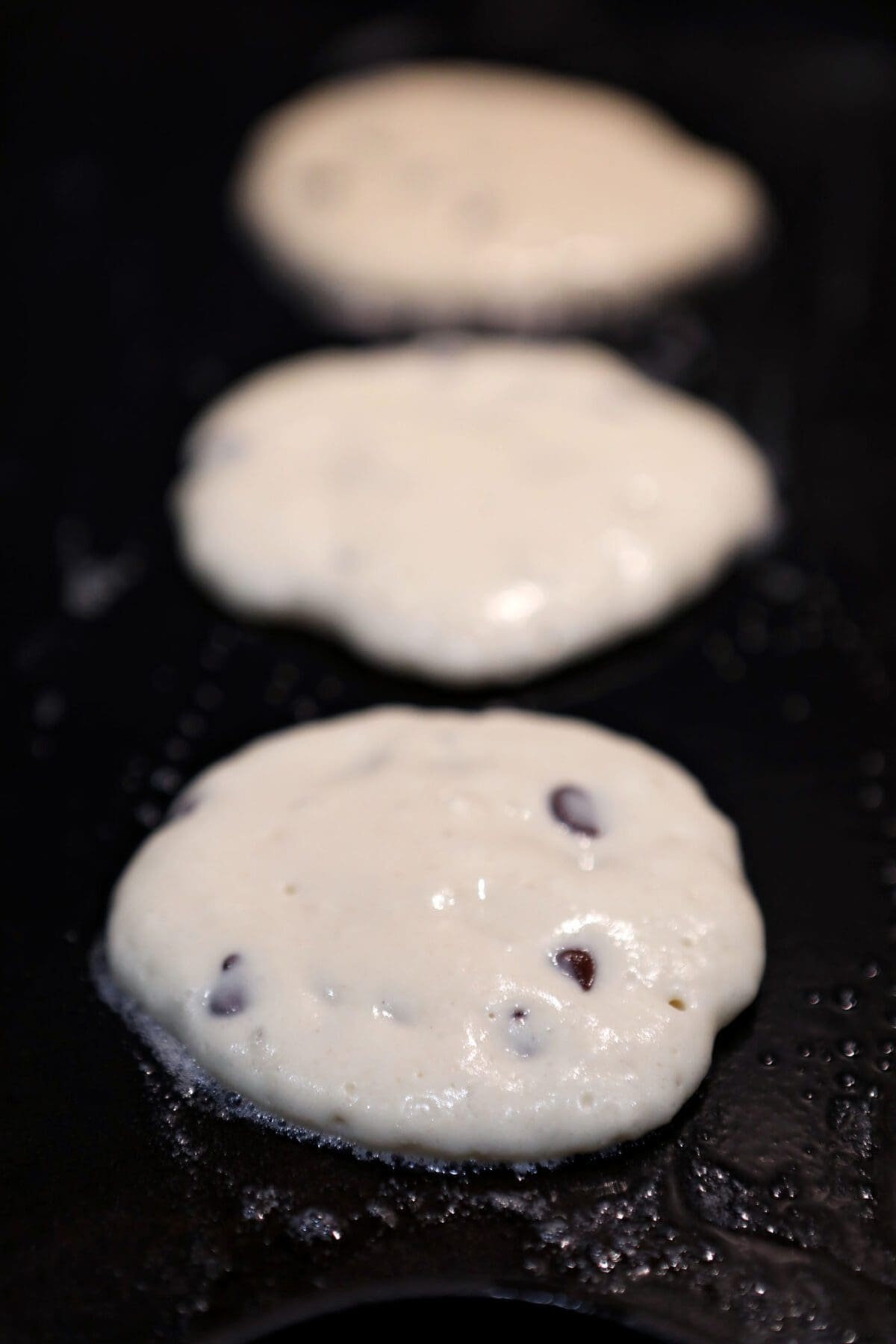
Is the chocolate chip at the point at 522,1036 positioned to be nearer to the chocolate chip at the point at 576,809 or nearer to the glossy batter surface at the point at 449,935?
the glossy batter surface at the point at 449,935

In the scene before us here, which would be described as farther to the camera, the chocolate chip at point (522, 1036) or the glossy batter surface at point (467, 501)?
the glossy batter surface at point (467, 501)

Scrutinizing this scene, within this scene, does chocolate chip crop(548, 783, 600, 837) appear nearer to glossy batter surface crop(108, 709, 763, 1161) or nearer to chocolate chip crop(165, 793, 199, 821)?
glossy batter surface crop(108, 709, 763, 1161)

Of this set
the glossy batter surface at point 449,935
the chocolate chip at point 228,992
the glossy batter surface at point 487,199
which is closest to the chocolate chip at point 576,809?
the glossy batter surface at point 449,935

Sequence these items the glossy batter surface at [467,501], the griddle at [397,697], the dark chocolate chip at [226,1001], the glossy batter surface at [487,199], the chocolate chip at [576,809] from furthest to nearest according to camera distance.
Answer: the glossy batter surface at [487,199]
the glossy batter surface at [467,501]
the chocolate chip at [576,809]
the dark chocolate chip at [226,1001]
the griddle at [397,697]

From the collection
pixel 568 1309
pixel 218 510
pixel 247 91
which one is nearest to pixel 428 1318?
pixel 568 1309

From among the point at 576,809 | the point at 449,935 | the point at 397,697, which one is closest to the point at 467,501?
the point at 397,697

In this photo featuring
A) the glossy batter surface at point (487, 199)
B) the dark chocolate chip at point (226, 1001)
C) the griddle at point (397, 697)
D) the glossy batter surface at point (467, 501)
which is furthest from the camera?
the glossy batter surface at point (487, 199)

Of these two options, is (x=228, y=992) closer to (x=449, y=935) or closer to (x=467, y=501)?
(x=449, y=935)

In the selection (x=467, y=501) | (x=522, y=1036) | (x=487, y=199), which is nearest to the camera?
(x=522, y=1036)
